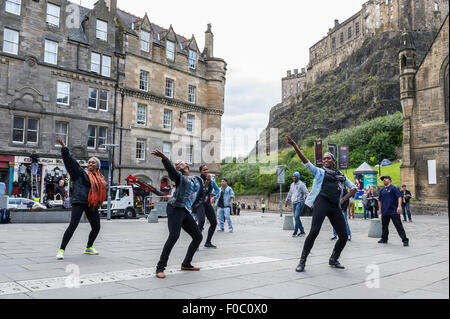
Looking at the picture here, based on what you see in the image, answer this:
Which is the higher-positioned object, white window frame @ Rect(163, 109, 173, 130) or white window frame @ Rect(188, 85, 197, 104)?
white window frame @ Rect(188, 85, 197, 104)

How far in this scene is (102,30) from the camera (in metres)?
32.5

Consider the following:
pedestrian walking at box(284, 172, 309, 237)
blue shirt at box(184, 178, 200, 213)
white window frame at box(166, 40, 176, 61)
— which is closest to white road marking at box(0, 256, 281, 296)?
Result: blue shirt at box(184, 178, 200, 213)

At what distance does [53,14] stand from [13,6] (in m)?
2.73

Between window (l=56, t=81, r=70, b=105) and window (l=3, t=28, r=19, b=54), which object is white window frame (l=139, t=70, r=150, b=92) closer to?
window (l=56, t=81, r=70, b=105)

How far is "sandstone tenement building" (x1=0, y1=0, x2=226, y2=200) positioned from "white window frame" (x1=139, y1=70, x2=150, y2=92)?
116 millimetres

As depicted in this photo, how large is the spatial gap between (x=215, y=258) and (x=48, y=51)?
26.3 meters

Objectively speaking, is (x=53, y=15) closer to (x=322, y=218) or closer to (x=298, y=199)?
(x=298, y=199)

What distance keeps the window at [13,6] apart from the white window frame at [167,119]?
44.8ft

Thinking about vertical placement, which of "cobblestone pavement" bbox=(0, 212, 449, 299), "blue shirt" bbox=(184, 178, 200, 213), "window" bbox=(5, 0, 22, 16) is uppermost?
"window" bbox=(5, 0, 22, 16)

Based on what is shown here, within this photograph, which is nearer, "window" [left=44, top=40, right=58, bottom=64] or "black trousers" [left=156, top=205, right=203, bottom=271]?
"black trousers" [left=156, top=205, right=203, bottom=271]

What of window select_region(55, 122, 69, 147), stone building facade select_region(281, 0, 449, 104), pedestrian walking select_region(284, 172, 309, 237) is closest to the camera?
pedestrian walking select_region(284, 172, 309, 237)

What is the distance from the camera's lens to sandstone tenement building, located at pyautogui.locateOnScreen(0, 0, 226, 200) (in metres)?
27.3

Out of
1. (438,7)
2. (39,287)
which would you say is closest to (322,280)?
(39,287)
